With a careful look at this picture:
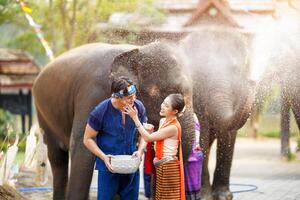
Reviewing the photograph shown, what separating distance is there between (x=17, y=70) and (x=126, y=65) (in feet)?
58.7

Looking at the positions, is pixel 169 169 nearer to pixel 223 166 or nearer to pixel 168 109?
pixel 168 109

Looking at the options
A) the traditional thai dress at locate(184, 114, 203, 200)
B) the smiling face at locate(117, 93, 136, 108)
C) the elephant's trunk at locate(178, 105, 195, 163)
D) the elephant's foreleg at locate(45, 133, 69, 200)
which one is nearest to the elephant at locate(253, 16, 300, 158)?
the traditional thai dress at locate(184, 114, 203, 200)

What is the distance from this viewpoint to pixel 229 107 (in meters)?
9.94

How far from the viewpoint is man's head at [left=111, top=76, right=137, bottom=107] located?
7.00 metres

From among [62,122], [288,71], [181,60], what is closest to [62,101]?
[62,122]

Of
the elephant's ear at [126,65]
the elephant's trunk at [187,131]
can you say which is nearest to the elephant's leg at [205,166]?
the elephant's trunk at [187,131]

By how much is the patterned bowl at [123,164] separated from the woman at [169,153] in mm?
385

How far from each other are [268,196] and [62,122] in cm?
370

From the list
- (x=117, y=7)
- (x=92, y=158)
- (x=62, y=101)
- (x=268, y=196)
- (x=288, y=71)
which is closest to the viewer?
(x=92, y=158)

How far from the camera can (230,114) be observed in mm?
9781

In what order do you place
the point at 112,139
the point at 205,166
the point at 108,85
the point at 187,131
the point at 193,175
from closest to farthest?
the point at 112,139 → the point at 187,131 → the point at 108,85 → the point at 193,175 → the point at 205,166

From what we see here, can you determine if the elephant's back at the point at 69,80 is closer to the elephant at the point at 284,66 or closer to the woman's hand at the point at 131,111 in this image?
the woman's hand at the point at 131,111

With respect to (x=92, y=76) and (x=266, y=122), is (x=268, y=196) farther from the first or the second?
(x=266, y=122)

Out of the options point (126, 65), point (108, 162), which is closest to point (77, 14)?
point (126, 65)
